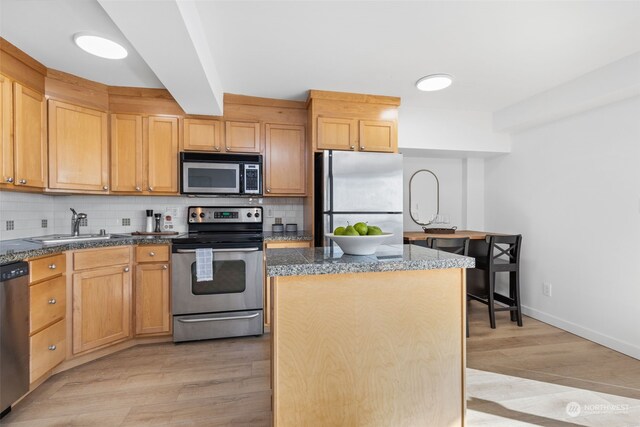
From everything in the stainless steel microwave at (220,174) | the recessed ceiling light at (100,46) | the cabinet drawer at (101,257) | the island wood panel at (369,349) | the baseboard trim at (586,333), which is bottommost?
the baseboard trim at (586,333)

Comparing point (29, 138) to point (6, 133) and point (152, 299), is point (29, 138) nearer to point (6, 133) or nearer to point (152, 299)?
point (6, 133)

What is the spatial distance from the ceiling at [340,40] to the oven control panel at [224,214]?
1187mm

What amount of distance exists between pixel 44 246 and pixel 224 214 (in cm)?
147

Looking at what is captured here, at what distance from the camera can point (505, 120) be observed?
3.46 m

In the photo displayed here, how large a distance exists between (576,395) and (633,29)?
2.34 meters

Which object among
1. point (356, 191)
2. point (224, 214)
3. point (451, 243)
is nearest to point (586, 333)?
point (451, 243)

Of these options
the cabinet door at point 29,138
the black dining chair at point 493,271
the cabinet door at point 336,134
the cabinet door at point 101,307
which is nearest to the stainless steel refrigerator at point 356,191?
the cabinet door at point 336,134

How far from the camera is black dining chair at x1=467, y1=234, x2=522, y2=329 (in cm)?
304

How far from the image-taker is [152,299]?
2662mm

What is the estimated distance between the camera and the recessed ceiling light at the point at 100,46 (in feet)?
6.43

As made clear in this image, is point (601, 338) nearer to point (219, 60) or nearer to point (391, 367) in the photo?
point (391, 367)

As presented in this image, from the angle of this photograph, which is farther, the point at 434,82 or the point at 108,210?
the point at 108,210

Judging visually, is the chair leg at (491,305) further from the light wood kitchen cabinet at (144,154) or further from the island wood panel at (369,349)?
the light wood kitchen cabinet at (144,154)

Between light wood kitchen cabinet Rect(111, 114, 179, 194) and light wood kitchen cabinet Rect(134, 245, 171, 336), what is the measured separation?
64 cm
